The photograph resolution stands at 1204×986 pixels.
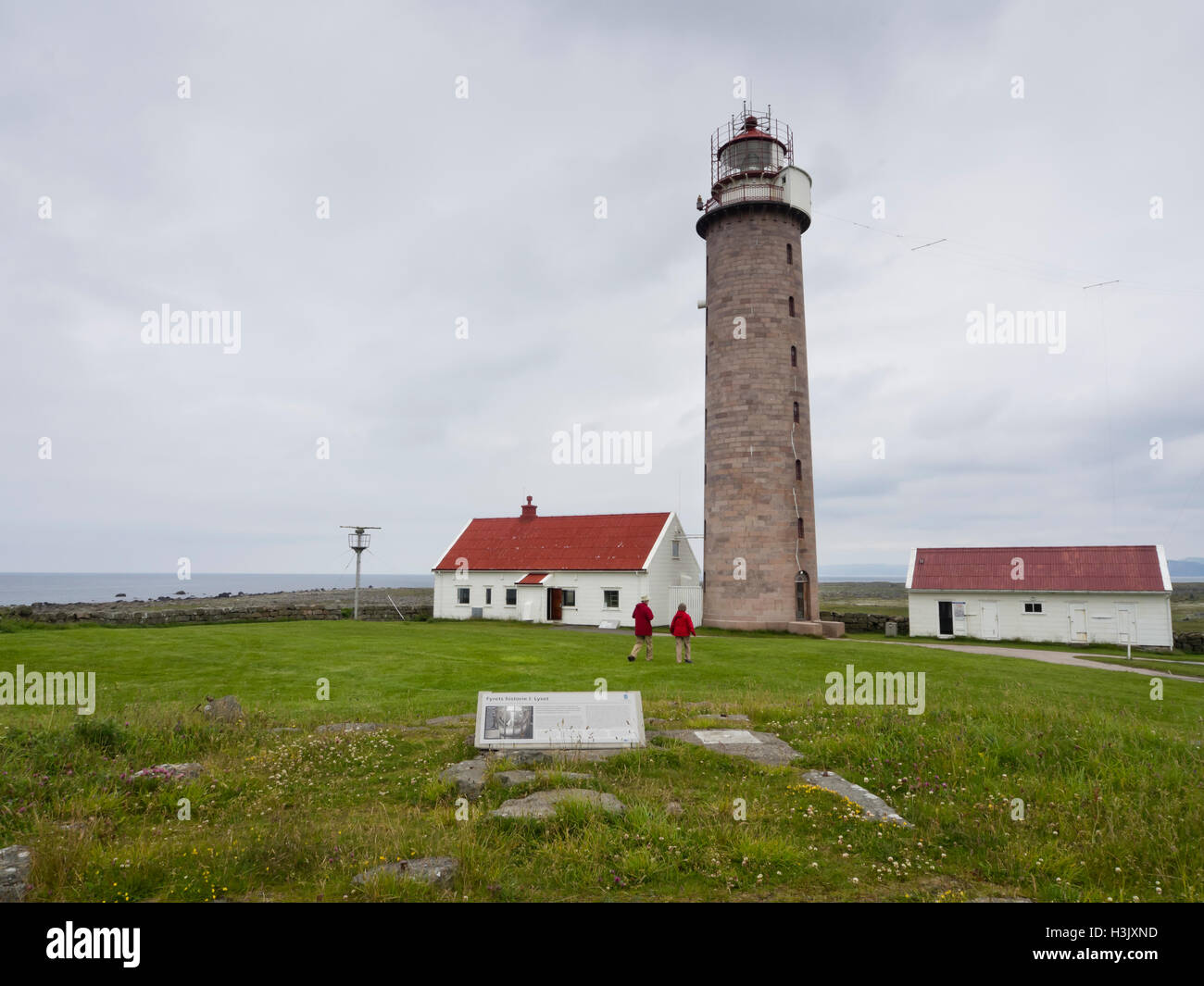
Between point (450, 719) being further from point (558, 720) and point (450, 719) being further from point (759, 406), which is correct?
Answer: point (759, 406)

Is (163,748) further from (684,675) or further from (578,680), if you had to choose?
(684,675)

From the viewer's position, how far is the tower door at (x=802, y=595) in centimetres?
3531

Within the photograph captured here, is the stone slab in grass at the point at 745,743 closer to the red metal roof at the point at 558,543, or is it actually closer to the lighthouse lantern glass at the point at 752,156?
the red metal roof at the point at 558,543

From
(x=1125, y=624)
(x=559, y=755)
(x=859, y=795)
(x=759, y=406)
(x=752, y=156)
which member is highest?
(x=752, y=156)

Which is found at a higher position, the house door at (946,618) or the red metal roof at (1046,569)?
the red metal roof at (1046,569)

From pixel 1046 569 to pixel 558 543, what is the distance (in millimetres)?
26772

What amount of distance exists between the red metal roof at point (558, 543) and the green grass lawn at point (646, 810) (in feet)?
80.4

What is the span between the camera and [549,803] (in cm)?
742

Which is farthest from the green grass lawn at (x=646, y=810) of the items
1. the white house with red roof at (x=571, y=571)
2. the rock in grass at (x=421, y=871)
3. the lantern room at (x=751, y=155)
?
the lantern room at (x=751, y=155)

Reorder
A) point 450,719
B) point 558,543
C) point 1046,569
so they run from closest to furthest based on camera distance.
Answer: point 450,719, point 1046,569, point 558,543

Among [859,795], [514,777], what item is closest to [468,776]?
[514,777]

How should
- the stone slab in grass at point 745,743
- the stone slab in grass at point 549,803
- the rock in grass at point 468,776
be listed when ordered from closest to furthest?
the stone slab in grass at point 549,803 < the rock in grass at point 468,776 < the stone slab in grass at point 745,743

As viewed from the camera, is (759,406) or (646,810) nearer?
(646,810)
